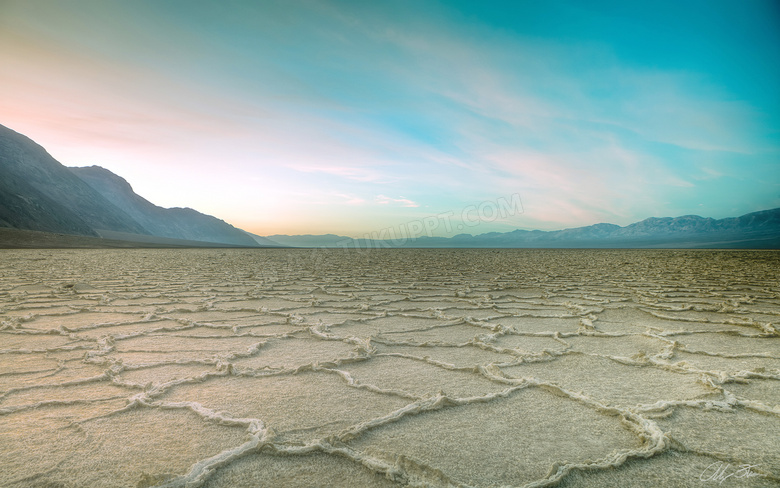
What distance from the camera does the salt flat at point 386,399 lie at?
52.1 inches

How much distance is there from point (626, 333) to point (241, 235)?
5947 inches

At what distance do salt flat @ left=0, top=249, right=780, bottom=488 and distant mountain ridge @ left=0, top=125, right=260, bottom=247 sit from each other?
149ft

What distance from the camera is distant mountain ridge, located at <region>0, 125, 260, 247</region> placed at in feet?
138

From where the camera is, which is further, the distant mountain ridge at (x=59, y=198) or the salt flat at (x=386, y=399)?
the distant mountain ridge at (x=59, y=198)

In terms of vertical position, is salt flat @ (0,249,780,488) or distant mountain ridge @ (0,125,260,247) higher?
distant mountain ridge @ (0,125,260,247)

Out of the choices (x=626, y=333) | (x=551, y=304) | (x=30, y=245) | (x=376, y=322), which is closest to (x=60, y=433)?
(x=376, y=322)

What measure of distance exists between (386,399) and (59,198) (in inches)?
2738

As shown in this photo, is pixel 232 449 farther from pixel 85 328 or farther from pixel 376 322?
pixel 85 328

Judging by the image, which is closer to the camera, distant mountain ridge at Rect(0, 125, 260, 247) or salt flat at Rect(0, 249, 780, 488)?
salt flat at Rect(0, 249, 780, 488)

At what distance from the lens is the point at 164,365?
2.36 meters

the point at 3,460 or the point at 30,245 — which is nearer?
the point at 3,460

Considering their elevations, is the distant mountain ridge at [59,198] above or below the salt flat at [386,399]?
above

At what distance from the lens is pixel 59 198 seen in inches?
2156

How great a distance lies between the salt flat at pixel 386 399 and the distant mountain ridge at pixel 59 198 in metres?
45.5
